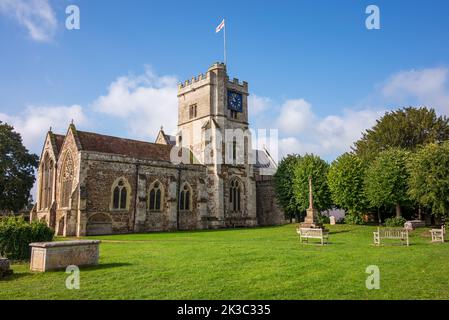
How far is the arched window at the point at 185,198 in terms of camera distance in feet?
131

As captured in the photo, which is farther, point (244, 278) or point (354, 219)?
point (354, 219)

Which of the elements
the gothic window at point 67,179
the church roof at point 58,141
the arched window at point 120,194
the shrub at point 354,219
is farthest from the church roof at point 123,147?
the shrub at point 354,219

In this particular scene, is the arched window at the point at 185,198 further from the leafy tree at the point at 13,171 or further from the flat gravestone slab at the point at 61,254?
the flat gravestone slab at the point at 61,254

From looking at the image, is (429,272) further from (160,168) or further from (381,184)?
(160,168)

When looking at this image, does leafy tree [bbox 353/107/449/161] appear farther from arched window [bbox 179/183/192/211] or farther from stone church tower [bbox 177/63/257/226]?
arched window [bbox 179/183/192/211]

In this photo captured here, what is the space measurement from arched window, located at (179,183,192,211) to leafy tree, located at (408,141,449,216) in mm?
22788

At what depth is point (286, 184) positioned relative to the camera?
146ft

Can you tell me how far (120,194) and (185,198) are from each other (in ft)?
27.9

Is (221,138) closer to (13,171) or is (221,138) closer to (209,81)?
(209,81)

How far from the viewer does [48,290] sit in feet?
29.3

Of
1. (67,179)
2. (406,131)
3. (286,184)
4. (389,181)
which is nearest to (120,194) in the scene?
(67,179)

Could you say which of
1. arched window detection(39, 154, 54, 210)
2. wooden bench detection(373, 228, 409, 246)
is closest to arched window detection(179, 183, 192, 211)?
arched window detection(39, 154, 54, 210)

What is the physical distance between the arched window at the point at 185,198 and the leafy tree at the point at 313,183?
12412mm
